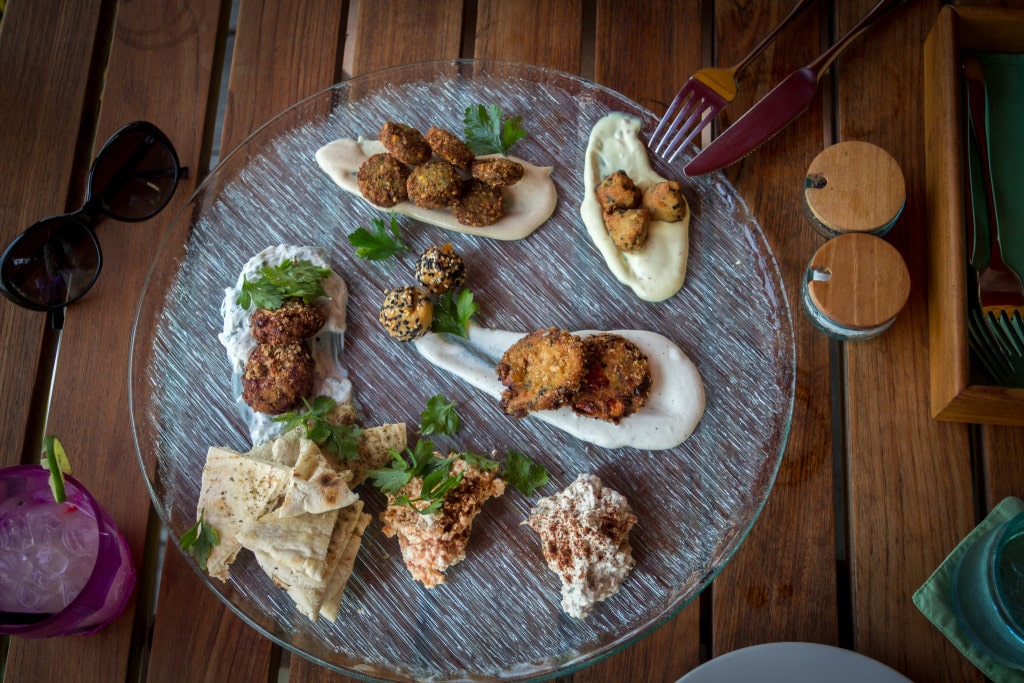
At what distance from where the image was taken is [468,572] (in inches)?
73.1

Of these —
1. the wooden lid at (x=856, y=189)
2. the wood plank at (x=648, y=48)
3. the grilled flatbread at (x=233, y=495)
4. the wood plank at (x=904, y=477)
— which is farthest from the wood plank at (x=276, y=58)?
the wood plank at (x=904, y=477)

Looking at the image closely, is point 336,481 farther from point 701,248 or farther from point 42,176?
point 42,176

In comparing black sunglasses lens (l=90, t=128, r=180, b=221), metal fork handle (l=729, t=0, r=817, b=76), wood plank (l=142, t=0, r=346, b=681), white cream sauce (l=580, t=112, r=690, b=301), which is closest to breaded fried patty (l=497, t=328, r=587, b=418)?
white cream sauce (l=580, t=112, r=690, b=301)

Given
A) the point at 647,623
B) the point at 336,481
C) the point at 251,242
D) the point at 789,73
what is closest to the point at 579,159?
the point at 789,73

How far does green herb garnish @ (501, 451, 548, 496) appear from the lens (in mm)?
1866

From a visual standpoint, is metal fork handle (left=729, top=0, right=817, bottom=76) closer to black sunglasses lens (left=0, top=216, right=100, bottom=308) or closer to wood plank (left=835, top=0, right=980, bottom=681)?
wood plank (left=835, top=0, right=980, bottom=681)

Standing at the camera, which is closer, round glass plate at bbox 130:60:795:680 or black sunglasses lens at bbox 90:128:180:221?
round glass plate at bbox 130:60:795:680

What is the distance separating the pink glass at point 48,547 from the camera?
1723mm

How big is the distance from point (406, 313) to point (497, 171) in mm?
444

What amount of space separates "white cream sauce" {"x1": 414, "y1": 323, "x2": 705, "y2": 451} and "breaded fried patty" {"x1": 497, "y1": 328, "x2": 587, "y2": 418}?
6 centimetres

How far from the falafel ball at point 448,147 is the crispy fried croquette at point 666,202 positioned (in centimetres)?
50

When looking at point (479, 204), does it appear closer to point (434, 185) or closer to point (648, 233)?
point (434, 185)

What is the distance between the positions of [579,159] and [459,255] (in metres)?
0.43

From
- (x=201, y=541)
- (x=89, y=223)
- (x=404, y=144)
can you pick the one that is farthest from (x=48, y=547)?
(x=404, y=144)
